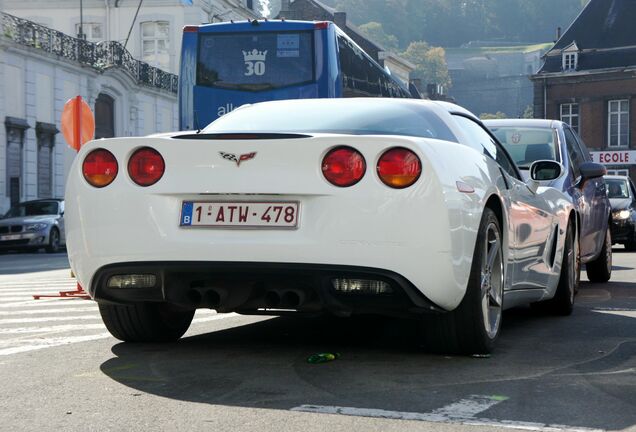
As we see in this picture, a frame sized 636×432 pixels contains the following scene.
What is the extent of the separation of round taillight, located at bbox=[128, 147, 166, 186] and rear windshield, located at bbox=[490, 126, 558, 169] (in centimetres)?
605

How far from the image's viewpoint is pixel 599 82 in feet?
235

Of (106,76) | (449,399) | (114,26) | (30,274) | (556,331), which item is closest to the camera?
(449,399)

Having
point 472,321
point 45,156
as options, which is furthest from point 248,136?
point 45,156

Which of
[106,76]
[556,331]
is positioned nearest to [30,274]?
[556,331]

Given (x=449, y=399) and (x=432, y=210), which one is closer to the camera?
(x=449, y=399)

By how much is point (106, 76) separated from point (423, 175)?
40512 millimetres

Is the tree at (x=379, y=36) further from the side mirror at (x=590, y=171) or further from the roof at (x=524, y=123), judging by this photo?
the side mirror at (x=590, y=171)

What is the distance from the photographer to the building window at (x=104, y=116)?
45.3 meters

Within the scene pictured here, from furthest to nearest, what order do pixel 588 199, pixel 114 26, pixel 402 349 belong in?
pixel 114 26 → pixel 588 199 → pixel 402 349

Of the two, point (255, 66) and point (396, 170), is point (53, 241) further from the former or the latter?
point (396, 170)

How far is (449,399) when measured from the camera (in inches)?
193

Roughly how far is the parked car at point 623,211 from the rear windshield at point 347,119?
55.3ft

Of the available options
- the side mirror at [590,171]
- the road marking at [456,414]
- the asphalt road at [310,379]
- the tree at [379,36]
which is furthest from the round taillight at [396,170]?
the tree at [379,36]

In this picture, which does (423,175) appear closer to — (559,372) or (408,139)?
(408,139)
